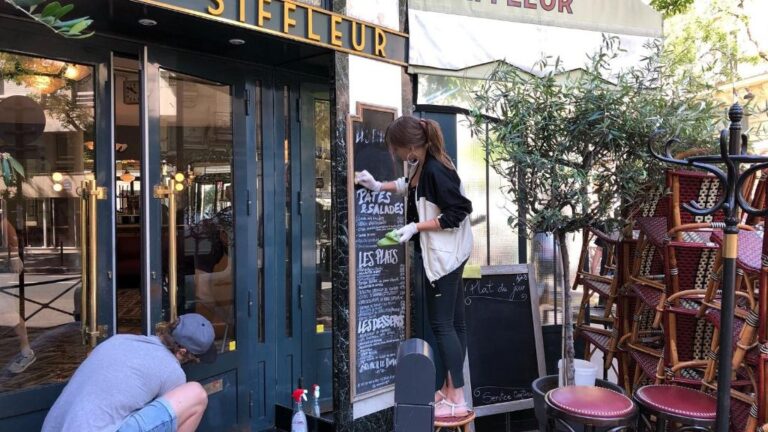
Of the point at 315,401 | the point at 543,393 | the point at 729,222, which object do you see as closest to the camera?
the point at 729,222

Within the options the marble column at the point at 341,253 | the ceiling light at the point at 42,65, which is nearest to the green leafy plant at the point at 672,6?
the marble column at the point at 341,253

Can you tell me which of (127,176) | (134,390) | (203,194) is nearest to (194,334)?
(134,390)

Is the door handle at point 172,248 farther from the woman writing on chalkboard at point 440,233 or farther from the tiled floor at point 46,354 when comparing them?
the woman writing on chalkboard at point 440,233

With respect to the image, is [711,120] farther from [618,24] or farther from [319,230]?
[319,230]

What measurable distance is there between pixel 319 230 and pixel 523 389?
1.94 m

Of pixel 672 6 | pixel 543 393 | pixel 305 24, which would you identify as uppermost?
Result: pixel 672 6

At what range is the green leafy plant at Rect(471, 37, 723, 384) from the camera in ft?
10.9

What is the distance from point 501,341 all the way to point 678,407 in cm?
161

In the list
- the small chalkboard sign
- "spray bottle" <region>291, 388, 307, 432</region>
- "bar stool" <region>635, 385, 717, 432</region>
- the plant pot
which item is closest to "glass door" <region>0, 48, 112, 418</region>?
A: "spray bottle" <region>291, 388, 307, 432</region>

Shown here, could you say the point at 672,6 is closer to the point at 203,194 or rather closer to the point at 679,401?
the point at 679,401

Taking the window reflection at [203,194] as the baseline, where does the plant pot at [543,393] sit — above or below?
below

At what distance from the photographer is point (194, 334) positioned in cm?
299

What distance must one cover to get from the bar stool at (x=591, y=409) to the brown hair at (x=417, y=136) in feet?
4.62

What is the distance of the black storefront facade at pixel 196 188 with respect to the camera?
3197 mm
